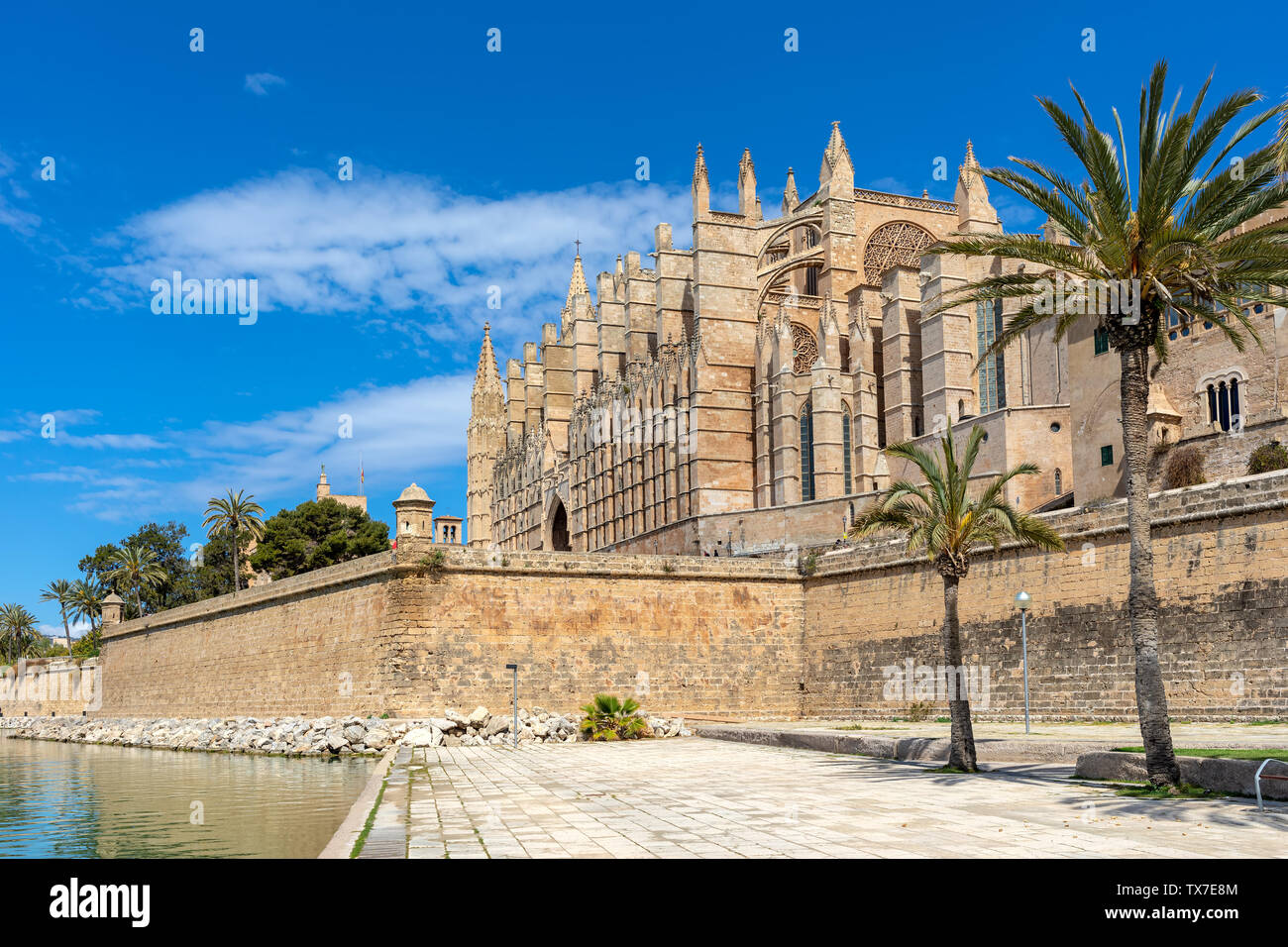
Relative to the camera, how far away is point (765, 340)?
44031mm

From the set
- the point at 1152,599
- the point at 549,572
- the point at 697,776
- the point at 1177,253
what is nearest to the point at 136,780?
the point at 549,572

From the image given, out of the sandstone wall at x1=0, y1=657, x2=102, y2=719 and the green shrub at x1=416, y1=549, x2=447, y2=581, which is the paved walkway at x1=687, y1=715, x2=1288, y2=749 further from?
the sandstone wall at x1=0, y1=657, x2=102, y2=719

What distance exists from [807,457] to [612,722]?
21.5 meters

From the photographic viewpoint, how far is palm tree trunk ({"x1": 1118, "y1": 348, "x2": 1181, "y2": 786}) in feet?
38.1

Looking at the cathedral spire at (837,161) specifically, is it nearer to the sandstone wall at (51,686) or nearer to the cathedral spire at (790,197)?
the cathedral spire at (790,197)

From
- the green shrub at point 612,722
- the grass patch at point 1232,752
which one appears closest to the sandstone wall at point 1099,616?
the grass patch at point 1232,752

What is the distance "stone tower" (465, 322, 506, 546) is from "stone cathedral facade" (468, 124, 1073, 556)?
16068 mm

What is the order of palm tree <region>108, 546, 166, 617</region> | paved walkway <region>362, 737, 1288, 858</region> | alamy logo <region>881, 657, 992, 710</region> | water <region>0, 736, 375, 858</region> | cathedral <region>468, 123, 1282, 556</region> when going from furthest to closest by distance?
palm tree <region>108, 546, 166, 617</region>
cathedral <region>468, 123, 1282, 556</region>
alamy logo <region>881, 657, 992, 710</region>
water <region>0, 736, 375, 858</region>
paved walkway <region>362, 737, 1288, 858</region>

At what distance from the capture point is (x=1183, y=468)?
28.1m

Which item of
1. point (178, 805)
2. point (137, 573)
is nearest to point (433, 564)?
point (178, 805)

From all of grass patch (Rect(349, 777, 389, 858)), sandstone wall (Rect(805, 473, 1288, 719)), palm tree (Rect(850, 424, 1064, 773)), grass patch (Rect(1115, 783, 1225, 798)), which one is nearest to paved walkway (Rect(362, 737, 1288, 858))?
grass patch (Rect(349, 777, 389, 858))

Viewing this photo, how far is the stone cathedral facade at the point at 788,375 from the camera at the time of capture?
38.3 m

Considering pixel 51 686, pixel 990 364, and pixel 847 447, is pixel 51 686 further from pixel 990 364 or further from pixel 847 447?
pixel 990 364
